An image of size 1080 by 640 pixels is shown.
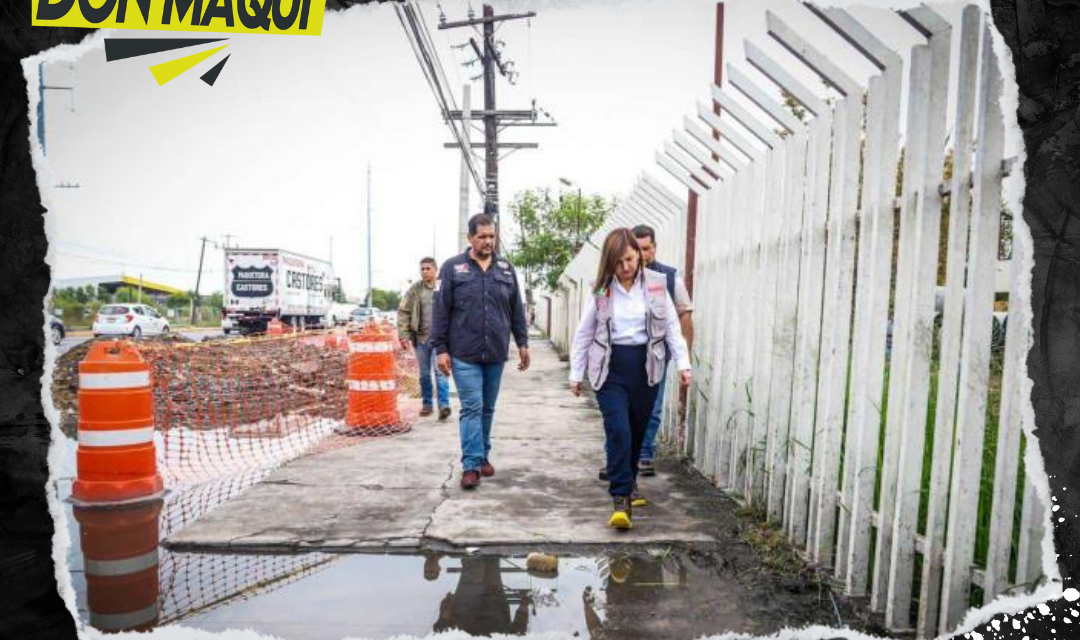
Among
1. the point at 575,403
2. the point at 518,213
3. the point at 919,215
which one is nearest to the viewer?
the point at 919,215

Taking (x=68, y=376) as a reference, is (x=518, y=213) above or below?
above

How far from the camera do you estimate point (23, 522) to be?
158 centimetres

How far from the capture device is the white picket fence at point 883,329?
2.15 metres

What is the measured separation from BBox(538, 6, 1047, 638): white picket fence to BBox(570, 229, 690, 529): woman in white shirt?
0.57 m

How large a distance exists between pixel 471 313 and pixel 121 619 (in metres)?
2.80

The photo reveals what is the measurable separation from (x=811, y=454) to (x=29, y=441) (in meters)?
3.06

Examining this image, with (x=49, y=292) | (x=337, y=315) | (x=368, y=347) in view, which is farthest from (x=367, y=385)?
(x=337, y=315)

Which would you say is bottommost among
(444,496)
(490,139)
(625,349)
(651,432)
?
(444,496)

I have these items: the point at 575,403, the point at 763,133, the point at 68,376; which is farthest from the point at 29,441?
the point at 68,376

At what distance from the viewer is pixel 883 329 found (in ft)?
9.22

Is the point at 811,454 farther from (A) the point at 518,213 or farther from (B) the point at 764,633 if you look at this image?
(A) the point at 518,213

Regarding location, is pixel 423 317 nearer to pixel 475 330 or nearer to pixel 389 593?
pixel 475 330

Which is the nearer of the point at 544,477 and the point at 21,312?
the point at 21,312

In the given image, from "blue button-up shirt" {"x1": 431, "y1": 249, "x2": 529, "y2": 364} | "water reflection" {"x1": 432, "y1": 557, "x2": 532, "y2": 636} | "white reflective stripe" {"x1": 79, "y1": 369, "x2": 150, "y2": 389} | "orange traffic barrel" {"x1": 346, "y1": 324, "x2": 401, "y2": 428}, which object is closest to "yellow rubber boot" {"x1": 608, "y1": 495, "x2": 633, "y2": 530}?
"water reflection" {"x1": 432, "y1": 557, "x2": 532, "y2": 636}
